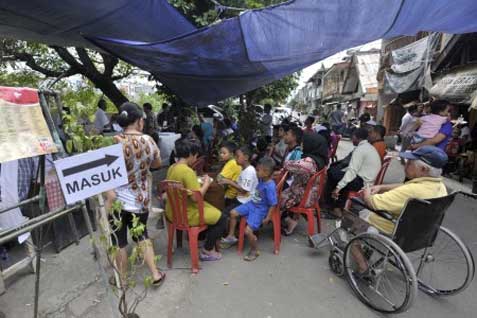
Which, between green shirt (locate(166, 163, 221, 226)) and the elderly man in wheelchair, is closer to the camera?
the elderly man in wheelchair

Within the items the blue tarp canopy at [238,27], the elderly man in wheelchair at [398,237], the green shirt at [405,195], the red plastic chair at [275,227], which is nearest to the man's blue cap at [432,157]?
the elderly man in wheelchair at [398,237]

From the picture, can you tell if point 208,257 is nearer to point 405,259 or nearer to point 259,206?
point 259,206

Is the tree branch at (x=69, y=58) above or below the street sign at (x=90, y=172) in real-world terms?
above

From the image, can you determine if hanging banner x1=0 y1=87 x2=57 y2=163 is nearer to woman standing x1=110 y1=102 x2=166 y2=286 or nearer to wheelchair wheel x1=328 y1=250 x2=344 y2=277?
woman standing x1=110 y1=102 x2=166 y2=286

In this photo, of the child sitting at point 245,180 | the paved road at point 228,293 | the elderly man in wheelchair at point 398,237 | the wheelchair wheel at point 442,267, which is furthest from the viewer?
the child sitting at point 245,180

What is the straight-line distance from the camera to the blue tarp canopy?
3139 mm

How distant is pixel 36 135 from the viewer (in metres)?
1.54

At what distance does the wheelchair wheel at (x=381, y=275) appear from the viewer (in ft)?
7.22

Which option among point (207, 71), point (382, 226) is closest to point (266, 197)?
point (382, 226)

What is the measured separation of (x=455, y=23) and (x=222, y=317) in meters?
3.93

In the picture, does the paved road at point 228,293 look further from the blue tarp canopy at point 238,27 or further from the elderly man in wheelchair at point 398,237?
the blue tarp canopy at point 238,27

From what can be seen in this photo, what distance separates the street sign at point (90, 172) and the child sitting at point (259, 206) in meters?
1.73

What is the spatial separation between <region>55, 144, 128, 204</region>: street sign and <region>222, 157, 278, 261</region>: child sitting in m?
1.73

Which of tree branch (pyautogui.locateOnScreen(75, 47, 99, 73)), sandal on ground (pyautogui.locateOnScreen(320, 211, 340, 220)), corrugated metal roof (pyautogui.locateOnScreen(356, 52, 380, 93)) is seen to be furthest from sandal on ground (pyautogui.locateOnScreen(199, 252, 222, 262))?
corrugated metal roof (pyautogui.locateOnScreen(356, 52, 380, 93))
